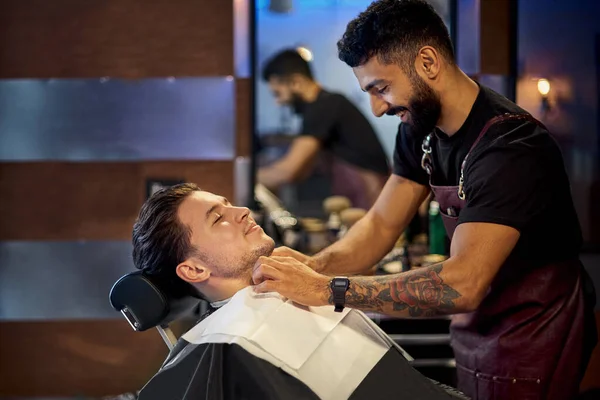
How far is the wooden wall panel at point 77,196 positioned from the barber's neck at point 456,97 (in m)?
1.44

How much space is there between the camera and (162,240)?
7.45ft

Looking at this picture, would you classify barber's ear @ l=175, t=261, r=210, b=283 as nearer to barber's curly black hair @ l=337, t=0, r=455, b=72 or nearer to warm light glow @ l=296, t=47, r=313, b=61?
barber's curly black hair @ l=337, t=0, r=455, b=72

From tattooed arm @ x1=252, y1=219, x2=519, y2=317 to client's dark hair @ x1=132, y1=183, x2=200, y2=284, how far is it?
312 mm

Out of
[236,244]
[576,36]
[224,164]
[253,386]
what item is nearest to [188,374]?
[253,386]

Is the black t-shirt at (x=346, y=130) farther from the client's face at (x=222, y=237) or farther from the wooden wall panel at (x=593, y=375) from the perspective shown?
the client's face at (x=222, y=237)

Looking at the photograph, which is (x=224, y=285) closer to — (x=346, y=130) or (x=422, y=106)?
(x=422, y=106)

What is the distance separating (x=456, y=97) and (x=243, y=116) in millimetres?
1441

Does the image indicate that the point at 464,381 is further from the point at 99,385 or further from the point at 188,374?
the point at 99,385

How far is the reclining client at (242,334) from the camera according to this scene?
1940 mm

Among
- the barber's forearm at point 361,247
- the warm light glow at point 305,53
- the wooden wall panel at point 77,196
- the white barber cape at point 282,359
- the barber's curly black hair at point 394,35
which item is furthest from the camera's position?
the warm light glow at point 305,53

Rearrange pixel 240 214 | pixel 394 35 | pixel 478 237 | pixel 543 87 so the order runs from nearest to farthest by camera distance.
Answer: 1. pixel 478 237
2. pixel 394 35
3. pixel 240 214
4. pixel 543 87

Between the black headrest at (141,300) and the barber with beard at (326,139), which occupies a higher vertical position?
the barber with beard at (326,139)

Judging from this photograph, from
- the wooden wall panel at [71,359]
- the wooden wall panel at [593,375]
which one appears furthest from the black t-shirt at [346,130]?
the wooden wall panel at [71,359]

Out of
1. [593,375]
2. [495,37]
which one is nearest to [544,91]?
[495,37]
